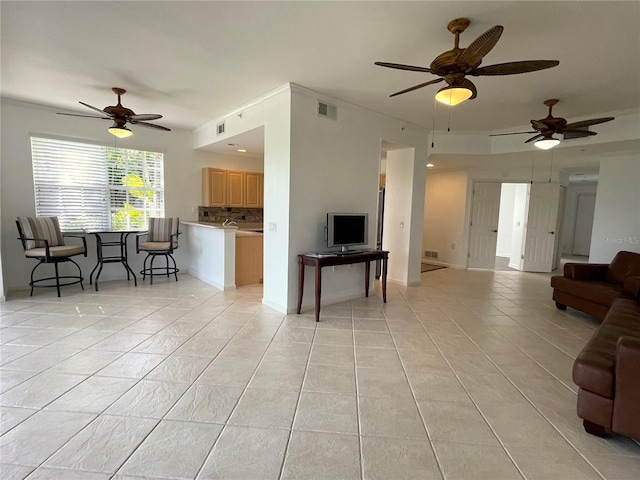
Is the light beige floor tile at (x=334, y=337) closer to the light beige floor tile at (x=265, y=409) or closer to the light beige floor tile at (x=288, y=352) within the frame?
the light beige floor tile at (x=288, y=352)

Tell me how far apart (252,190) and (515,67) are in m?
5.21

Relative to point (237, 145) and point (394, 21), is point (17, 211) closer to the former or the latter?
point (237, 145)

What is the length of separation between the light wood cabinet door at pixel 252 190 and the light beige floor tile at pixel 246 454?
5.18m

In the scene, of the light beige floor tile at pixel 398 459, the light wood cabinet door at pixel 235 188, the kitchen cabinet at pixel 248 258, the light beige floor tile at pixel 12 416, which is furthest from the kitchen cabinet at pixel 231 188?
the light beige floor tile at pixel 398 459

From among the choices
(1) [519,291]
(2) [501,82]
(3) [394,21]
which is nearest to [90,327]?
(3) [394,21]

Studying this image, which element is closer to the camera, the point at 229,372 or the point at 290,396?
the point at 290,396

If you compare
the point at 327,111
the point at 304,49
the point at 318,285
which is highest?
the point at 304,49

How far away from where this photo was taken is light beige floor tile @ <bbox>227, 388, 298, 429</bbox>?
191cm

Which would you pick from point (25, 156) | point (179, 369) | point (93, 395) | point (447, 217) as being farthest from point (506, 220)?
point (25, 156)

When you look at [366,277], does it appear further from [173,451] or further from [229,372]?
[173,451]

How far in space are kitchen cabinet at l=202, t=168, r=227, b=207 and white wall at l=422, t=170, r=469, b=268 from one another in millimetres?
4532

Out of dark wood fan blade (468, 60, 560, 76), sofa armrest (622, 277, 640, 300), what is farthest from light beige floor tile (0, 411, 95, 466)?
sofa armrest (622, 277, 640, 300)

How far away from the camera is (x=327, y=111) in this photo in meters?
3.94

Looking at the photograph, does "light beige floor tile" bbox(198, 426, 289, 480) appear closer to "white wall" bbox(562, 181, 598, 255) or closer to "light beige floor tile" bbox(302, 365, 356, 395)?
"light beige floor tile" bbox(302, 365, 356, 395)
